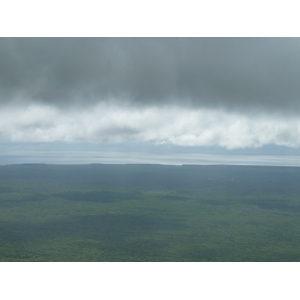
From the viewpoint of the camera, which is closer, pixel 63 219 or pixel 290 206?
pixel 63 219

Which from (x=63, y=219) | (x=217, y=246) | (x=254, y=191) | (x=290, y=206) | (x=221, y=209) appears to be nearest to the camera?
(x=217, y=246)

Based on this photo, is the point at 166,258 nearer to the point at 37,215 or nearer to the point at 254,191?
the point at 37,215

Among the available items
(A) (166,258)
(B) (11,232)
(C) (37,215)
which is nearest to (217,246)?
(A) (166,258)

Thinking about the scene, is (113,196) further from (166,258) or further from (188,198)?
(166,258)

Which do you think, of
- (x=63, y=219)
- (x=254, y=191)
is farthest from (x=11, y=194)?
(x=254, y=191)

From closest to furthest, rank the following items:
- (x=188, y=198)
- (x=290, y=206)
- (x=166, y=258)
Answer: (x=166, y=258) → (x=290, y=206) → (x=188, y=198)

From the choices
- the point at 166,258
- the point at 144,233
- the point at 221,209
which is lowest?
the point at 166,258

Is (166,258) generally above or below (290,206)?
below
